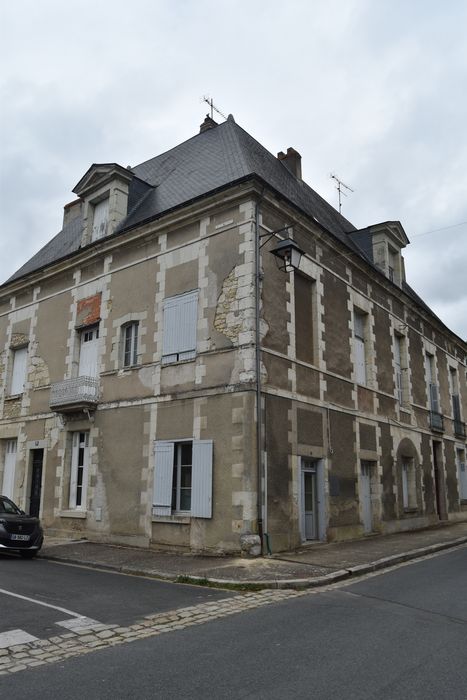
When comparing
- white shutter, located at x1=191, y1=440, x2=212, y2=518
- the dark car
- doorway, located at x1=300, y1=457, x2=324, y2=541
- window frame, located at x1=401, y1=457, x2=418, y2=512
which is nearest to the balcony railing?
the dark car

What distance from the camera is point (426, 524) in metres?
17.1

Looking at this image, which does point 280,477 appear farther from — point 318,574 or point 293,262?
point 293,262

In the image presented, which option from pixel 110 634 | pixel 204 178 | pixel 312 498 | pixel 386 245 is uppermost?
pixel 386 245

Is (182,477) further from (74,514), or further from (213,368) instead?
(74,514)

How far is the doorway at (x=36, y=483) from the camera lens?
1473cm

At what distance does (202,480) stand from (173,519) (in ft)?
3.65

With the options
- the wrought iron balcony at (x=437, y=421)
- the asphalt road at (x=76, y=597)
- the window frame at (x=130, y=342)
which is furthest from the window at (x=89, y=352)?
the wrought iron balcony at (x=437, y=421)

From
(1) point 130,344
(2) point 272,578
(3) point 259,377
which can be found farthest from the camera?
(1) point 130,344

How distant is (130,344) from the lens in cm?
1359

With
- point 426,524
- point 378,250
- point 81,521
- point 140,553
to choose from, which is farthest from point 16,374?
point 426,524

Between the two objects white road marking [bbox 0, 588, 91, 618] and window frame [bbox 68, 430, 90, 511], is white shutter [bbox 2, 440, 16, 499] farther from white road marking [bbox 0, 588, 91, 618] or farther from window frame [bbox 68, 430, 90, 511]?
white road marking [bbox 0, 588, 91, 618]

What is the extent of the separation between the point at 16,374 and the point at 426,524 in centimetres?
1299

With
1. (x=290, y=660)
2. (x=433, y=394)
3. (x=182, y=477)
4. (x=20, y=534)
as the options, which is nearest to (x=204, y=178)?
(x=182, y=477)

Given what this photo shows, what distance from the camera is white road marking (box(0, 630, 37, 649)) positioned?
186 inches
